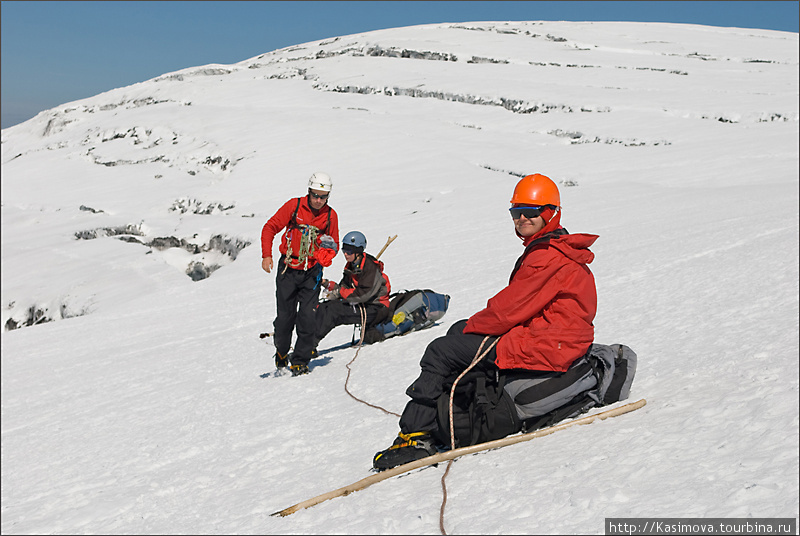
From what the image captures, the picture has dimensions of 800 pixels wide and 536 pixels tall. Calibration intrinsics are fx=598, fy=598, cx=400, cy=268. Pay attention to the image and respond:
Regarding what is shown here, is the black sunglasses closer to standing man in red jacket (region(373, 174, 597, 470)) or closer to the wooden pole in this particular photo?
standing man in red jacket (region(373, 174, 597, 470))

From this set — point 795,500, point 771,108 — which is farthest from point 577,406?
point 771,108

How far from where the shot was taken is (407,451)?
141 inches

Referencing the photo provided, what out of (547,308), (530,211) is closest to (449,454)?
(547,308)

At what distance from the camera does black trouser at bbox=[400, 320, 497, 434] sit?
3.59 meters

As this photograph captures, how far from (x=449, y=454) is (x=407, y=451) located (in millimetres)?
275

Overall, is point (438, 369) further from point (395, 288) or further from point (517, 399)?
point (395, 288)

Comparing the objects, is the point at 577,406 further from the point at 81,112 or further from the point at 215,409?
the point at 81,112

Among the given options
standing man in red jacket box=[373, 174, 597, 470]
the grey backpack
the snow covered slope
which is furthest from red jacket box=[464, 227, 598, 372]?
the snow covered slope

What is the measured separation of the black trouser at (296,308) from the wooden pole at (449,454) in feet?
10.9

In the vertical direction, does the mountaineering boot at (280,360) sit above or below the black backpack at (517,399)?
below

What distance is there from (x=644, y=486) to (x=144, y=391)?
18.6ft

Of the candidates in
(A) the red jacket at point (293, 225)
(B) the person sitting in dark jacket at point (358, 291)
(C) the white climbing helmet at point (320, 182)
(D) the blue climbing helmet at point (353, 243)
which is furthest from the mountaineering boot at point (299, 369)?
(C) the white climbing helmet at point (320, 182)

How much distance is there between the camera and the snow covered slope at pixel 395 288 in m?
2.98

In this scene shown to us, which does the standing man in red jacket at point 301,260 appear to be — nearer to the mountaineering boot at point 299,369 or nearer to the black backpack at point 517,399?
the mountaineering boot at point 299,369
